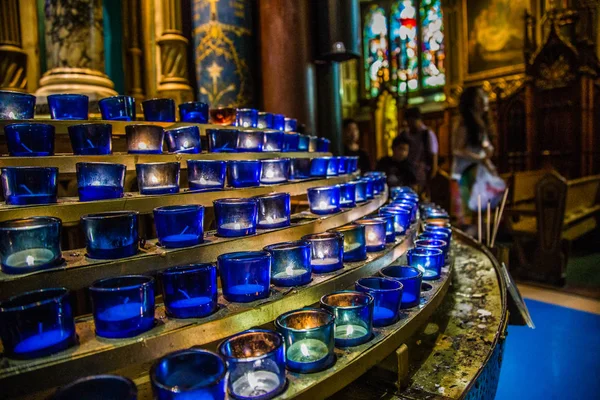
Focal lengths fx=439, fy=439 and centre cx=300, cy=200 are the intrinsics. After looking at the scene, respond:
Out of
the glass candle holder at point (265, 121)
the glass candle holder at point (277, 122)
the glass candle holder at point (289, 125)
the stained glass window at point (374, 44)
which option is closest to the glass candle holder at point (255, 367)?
the glass candle holder at point (265, 121)

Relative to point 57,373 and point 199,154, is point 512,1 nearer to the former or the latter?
point 199,154

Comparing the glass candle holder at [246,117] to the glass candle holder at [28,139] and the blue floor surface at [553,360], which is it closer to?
the glass candle holder at [28,139]

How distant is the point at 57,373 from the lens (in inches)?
32.3

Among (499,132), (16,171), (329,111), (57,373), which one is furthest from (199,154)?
(499,132)

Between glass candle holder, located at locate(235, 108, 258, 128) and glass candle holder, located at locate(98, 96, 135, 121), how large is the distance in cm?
62

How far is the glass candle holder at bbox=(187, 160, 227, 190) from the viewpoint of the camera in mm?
1480

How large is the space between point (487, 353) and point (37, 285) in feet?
4.12

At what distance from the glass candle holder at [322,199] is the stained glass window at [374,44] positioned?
14.3 metres

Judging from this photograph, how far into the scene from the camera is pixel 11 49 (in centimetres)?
303

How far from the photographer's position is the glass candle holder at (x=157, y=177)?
4.43ft

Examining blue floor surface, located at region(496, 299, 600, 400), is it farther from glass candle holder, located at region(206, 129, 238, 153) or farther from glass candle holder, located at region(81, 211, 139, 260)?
glass candle holder, located at region(81, 211, 139, 260)

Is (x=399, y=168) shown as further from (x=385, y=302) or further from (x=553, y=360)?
(x=385, y=302)

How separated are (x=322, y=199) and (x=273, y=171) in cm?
24

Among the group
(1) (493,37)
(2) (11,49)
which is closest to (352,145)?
(2) (11,49)
